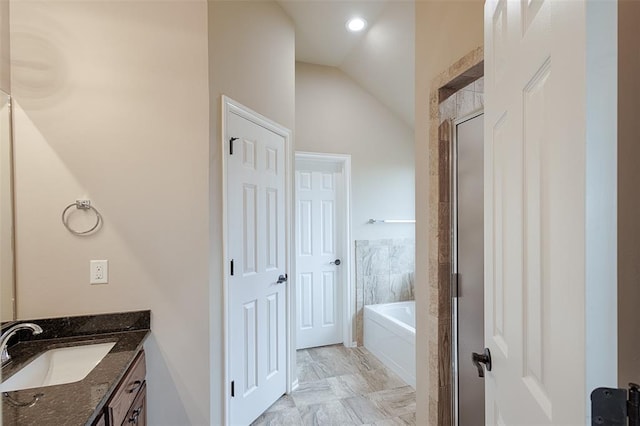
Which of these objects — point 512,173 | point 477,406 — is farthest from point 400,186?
point 512,173

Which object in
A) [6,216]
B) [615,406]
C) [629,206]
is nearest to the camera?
[615,406]

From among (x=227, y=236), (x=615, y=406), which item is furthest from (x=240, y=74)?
(x=615, y=406)

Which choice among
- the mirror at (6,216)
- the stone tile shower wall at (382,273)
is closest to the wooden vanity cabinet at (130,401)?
the mirror at (6,216)

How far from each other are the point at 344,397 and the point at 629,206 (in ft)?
8.39

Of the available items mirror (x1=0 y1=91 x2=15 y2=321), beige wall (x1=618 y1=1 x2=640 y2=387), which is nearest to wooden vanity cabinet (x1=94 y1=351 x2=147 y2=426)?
mirror (x1=0 y1=91 x2=15 y2=321)

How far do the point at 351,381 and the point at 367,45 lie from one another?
3070 millimetres

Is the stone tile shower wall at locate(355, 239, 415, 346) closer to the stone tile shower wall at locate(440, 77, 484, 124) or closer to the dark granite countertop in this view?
the stone tile shower wall at locate(440, 77, 484, 124)

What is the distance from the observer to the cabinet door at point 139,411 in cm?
135

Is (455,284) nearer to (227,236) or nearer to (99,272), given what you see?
(227,236)

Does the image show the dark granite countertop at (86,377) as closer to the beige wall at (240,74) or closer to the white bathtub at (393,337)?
the beige wall at (240,74)

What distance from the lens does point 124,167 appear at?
166 cm

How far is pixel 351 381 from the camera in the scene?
2.85 metres

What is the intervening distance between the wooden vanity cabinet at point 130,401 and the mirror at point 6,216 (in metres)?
0.63

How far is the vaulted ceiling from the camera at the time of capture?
255 cm
